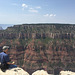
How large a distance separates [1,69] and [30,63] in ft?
403

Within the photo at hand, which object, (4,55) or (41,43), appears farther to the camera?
(41,43)

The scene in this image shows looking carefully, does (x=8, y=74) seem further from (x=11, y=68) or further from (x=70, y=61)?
(x=70, y=61)

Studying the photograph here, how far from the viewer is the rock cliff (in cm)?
12711

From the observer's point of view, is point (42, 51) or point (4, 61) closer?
point (4, 61)

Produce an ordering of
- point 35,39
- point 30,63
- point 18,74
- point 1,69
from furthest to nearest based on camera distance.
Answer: point 35,39
point 30,63
point 1,69
point 18,74

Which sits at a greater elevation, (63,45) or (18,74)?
(18,74)

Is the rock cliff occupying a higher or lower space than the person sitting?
lower

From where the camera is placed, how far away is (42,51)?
142 metres

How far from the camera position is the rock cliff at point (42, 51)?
127 metres

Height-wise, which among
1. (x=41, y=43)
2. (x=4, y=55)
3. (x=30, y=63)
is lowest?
(x=30, y=63)

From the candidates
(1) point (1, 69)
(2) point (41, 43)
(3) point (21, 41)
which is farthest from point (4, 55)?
(3) point (21, 41)

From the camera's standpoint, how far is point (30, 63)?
128 metres

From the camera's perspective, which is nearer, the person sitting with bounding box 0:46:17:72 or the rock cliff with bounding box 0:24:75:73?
the person sitting with bounding box 0:46:17:72

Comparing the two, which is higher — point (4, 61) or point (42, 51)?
point (4, 61)
